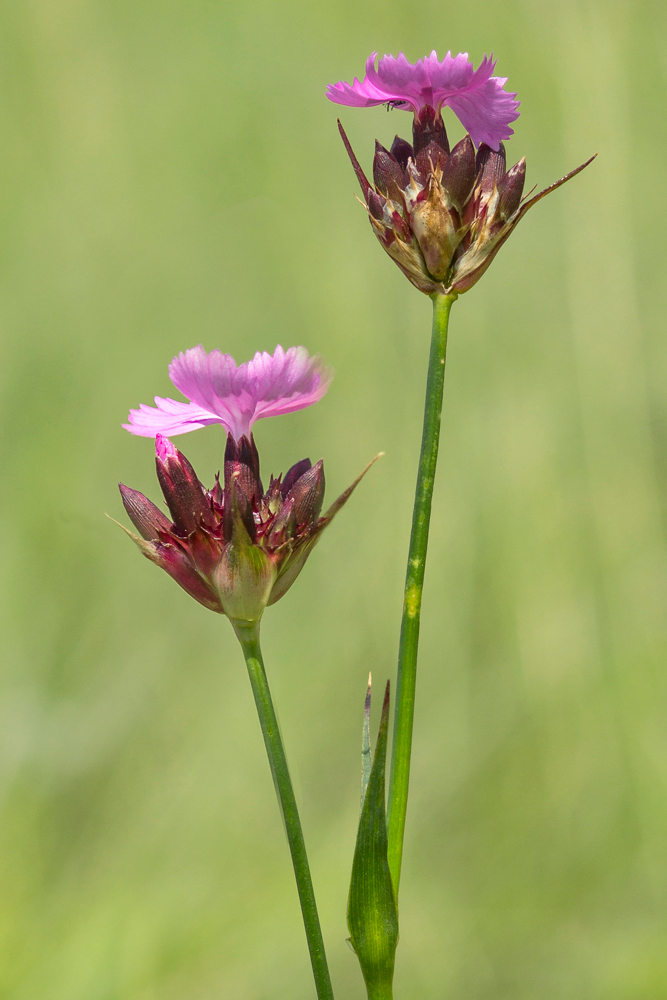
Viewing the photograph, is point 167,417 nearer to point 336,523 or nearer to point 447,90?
point 447,90

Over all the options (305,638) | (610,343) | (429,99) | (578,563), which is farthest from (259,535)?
(610,343)

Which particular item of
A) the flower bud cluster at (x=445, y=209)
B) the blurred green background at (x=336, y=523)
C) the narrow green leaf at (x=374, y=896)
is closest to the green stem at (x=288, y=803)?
the narrow green leaf at (x=374, y=896)

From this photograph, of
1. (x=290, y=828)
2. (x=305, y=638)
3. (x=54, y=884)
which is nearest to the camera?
(x=290, y=828)

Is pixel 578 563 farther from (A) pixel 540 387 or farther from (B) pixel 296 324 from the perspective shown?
(B) pixel 296 324

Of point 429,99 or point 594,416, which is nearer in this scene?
point 429,99

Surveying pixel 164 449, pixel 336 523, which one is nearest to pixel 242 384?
pixel 164 449

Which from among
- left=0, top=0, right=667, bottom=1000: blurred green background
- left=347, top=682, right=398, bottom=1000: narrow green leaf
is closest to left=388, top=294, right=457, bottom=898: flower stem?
left=347, top=682, right=398, bottom=1000: narrow green leaf
